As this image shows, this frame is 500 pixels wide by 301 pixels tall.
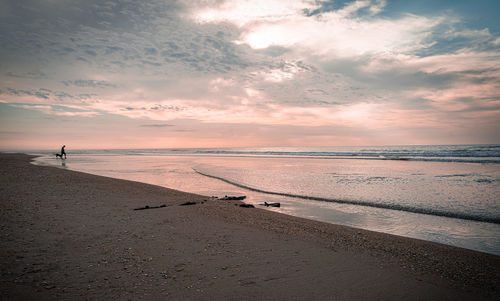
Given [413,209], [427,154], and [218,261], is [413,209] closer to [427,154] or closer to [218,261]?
[218,261]

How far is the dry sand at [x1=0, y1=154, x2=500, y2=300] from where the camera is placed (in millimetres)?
3639

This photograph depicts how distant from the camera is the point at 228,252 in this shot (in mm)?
4965

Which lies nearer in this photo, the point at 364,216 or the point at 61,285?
the point at 61,285

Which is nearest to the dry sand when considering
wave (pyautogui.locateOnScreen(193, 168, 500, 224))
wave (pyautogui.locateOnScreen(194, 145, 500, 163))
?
wave (pyautogui.locateOnScreen(193, 168, 500, 224))

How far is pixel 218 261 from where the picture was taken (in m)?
4.54

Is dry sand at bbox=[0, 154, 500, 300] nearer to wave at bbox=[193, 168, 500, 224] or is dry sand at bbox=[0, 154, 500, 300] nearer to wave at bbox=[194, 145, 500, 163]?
wave at bbox=[193, 168, 500, 224]

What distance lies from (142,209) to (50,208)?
9.18 feet

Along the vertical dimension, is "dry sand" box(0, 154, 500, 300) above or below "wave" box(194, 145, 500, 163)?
below

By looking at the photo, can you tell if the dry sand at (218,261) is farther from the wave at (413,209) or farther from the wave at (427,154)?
the wave at (427,154)

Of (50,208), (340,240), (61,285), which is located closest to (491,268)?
(340,240)

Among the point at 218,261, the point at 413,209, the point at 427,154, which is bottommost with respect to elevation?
the point at 413,209

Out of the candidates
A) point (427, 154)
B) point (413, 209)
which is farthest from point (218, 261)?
point (427, 154)

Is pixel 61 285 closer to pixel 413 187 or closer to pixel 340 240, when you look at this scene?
pixel 340 240

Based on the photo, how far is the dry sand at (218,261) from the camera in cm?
364
